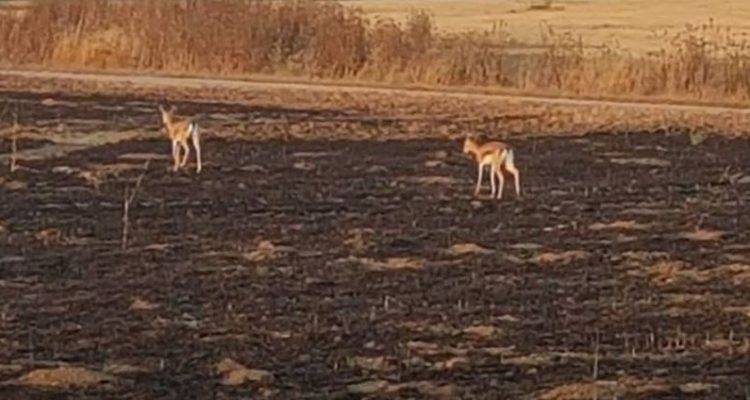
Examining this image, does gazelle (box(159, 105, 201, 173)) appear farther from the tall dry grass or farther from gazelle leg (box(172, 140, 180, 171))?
the tall dry grass

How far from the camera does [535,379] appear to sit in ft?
37.8

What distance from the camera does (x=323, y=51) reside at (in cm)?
4147

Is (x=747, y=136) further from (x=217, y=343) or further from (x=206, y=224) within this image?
(x=217, y=343)

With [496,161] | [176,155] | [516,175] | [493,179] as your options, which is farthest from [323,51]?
[496,161]

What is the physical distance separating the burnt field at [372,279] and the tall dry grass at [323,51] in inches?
427

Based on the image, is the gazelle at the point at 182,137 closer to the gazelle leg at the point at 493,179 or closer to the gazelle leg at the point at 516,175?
the gazelle leg at the point at 493,179

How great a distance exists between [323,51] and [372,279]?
87.1 feet

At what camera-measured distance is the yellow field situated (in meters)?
57.6

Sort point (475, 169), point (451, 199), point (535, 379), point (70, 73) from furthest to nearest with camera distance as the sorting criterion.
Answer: point (70, 73), point (475, 169), point (451, 199), point (535, 379)

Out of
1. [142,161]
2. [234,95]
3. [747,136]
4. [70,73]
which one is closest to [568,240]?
[142,161]

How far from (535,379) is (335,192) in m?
10.0

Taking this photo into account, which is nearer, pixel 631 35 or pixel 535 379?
pixel 535 379

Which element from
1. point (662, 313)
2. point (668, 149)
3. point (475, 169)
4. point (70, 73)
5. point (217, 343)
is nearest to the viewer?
point (217, 343)

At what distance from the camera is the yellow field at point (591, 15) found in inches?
2269
